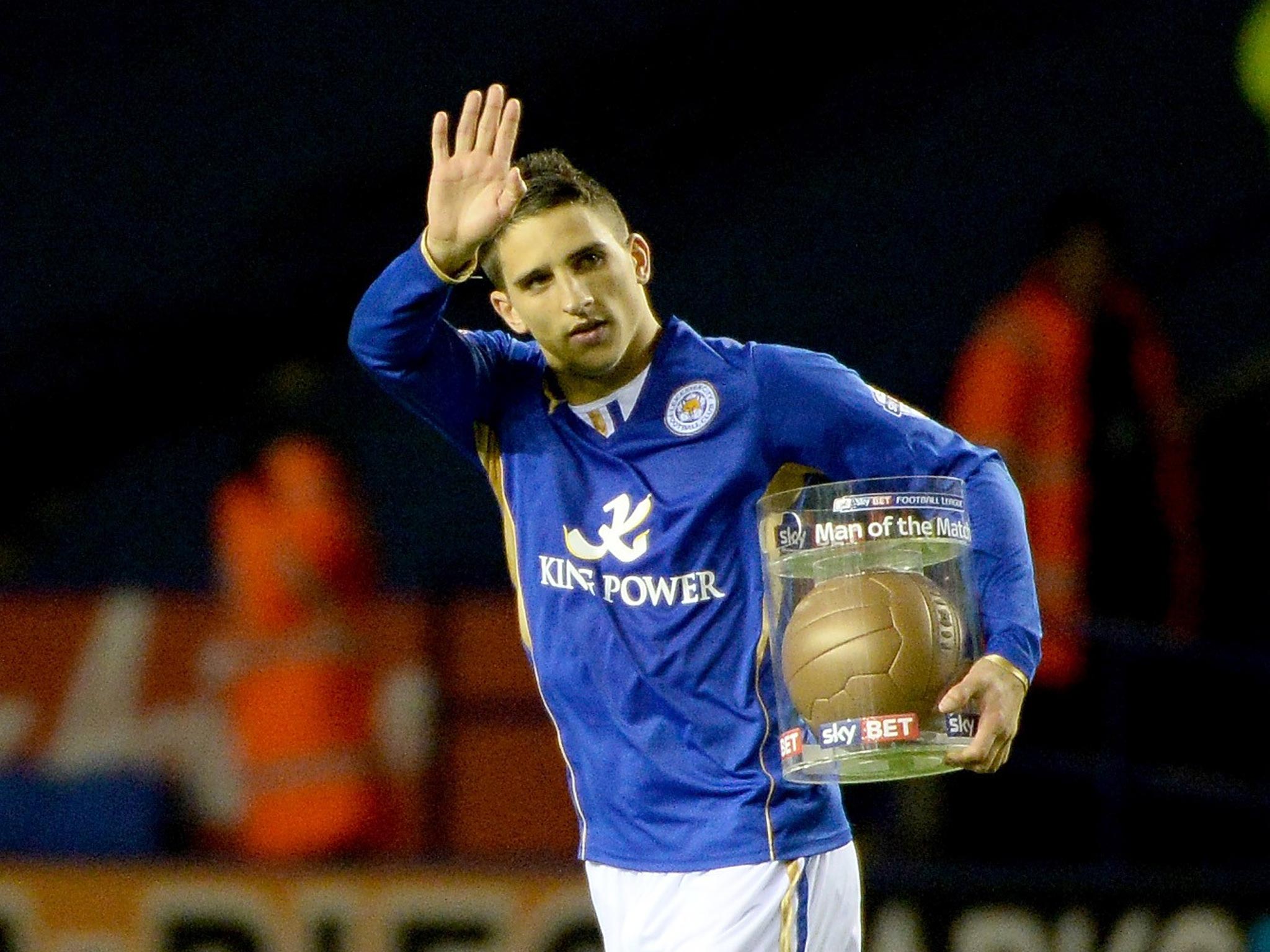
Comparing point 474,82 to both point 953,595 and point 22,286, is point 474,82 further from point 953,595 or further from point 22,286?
point 953,595

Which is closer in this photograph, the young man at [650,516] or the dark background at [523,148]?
the young man at [650,516]

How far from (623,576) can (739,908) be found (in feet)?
1.89

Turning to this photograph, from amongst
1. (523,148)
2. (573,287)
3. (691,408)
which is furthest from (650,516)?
(523,148)

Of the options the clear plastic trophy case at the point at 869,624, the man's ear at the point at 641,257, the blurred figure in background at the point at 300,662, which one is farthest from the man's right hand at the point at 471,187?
the blurred figure in background at the point at 300,662

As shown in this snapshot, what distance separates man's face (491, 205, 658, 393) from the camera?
10.8 ft

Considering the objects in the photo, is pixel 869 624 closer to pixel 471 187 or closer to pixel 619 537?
pixel 619 537

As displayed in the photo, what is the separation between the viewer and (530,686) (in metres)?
6.51

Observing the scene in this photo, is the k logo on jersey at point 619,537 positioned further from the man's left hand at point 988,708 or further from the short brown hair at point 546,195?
the man's left hand at point 988,708

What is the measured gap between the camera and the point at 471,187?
320 cm

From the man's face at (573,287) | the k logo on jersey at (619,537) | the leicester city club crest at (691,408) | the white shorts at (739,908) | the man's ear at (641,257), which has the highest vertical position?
the man's ear at (641,257)

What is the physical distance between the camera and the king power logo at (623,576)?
3.27 metres

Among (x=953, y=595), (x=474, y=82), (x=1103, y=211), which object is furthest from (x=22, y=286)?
(x=953, y=595)

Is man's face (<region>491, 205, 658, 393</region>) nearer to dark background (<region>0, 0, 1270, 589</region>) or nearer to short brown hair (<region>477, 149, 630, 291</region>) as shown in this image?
short brown hair (<region>477, 149, 630, 291</region>)

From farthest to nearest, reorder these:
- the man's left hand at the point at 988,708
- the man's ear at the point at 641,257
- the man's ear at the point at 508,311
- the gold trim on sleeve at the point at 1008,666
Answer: the man's ear at the point at 641,257 → the man's ear at the point at 508,311 → the gold trim on sleeve at the point at 1008,666 → the man's left hand at the point at 988,708
